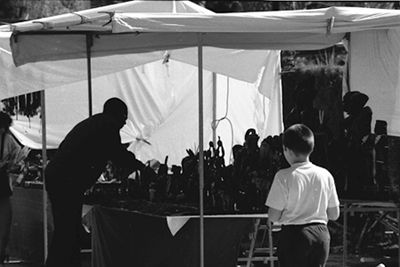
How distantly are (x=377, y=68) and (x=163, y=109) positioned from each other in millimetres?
5400

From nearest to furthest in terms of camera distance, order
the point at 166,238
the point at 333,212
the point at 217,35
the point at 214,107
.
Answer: the point at 333,212, the point at 217,35, the point at 166,238, the point at 214,107

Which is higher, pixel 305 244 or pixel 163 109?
pixel 163 109

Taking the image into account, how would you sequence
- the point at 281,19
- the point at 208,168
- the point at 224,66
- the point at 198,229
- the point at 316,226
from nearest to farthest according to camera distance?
the point at 316,226 < the point at 281,19 < the point at 198,229 < the point at 208,168 < the point at 224,66

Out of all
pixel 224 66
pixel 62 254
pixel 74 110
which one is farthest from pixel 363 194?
pixel 74 110

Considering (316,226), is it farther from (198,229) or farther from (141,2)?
(141,2)

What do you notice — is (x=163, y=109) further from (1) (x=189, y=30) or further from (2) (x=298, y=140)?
(2) (x=298, y=140)

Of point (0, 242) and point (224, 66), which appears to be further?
point (224, 66)

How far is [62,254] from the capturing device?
8867mm

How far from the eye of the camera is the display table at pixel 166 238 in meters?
8.67

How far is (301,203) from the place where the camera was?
6762mm

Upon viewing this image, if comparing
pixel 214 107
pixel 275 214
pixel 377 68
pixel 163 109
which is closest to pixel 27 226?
pixel 214 107

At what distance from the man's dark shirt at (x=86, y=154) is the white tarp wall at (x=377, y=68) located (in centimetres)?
250

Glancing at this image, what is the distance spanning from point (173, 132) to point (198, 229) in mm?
6028

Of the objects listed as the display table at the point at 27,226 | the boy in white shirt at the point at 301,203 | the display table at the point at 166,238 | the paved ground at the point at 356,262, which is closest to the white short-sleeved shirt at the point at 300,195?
the boy in white shirt at the point at 301,203
